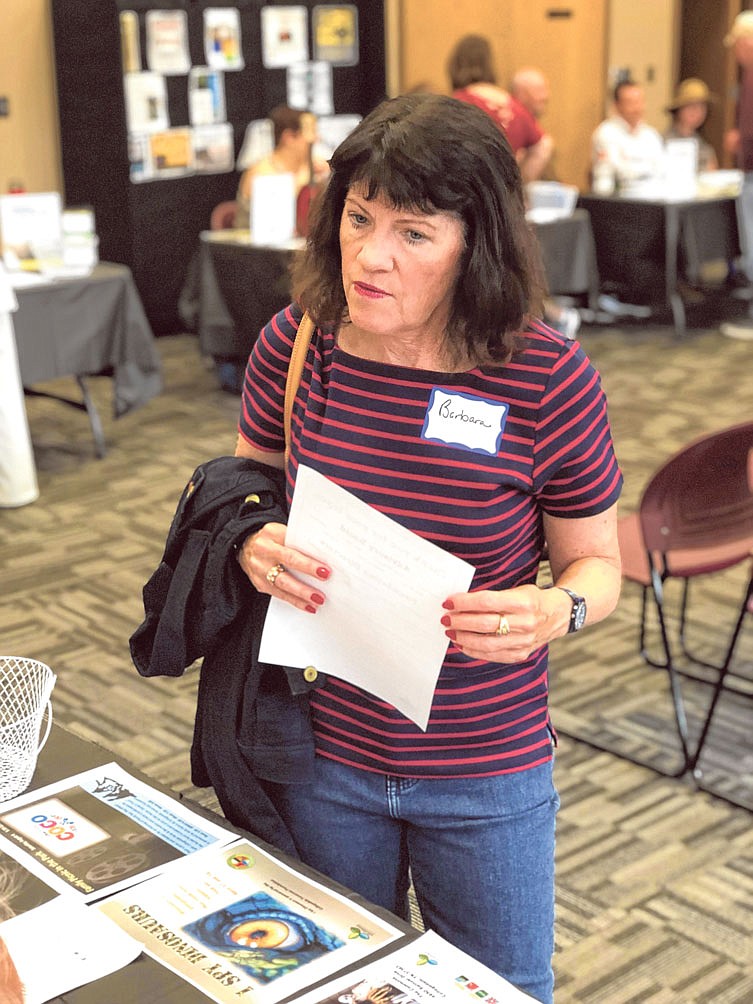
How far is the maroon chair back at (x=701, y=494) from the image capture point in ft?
9.21

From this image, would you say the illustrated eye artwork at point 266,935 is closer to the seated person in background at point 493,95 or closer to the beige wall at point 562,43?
the seated person in background at point 493,95

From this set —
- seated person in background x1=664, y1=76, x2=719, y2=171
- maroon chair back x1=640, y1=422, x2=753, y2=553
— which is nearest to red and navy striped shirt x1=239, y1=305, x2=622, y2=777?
maroon chair back x1=640, y1=422, x2=753, y2=553

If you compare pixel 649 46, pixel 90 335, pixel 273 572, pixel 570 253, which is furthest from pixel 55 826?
pixel 649 46

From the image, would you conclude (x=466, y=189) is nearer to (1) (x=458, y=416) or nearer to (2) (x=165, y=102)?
(1) (x=458, y=416)

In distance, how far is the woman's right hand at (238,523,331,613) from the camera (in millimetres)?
1381

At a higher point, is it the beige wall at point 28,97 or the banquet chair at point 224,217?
the beige wall at point 28,97

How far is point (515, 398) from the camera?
1.33 metres

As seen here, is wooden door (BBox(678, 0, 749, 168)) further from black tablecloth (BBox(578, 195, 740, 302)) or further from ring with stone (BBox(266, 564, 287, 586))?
ring with stone (BBox(266, 564, 287, 586))

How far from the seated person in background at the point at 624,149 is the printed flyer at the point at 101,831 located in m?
6.70

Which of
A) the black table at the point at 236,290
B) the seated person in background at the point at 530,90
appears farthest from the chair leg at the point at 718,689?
the seated person in background at the point at 530,90

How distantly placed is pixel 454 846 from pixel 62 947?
428 millimetres

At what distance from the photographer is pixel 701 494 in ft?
9.46

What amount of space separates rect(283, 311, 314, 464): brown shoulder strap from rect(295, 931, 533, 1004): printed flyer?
1.92ft

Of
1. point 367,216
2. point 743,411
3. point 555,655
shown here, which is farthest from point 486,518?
point 743,411
